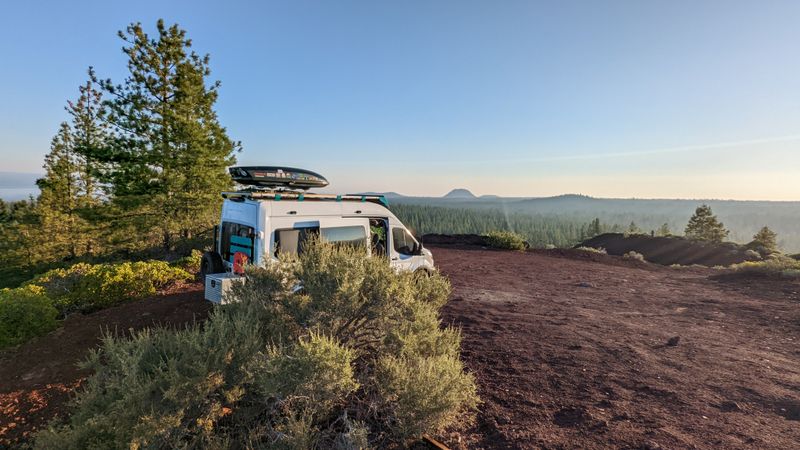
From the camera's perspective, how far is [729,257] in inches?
909

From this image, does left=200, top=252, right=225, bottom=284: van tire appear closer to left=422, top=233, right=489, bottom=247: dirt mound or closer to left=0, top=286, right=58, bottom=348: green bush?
left=0, top=286, right=58, bottom=348: green bush

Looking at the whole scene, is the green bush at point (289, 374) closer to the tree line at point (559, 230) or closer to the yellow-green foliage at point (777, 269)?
the yellow-green foliage at point (777, 269)

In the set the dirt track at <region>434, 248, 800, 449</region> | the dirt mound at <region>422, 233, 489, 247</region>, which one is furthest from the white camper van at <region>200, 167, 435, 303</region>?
the dirt mound at <region>422, 233, 489, 247</region>

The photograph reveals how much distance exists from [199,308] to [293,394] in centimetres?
478

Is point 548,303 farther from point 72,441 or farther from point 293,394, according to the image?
point 72,441

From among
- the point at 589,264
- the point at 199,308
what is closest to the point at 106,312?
the point at 199,308

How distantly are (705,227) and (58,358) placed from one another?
2166 inches

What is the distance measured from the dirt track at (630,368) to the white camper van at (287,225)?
2.13m

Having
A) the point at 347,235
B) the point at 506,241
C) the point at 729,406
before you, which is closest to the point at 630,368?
the point at 729,406

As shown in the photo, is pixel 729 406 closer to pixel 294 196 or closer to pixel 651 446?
pixel 651 446

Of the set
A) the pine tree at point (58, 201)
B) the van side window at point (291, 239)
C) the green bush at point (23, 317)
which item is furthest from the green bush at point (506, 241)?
the pine tree at point (58, 201)

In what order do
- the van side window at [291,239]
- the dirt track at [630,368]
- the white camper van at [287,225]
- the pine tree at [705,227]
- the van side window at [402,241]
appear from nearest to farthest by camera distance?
the dirt track at [630,368]
the white camper van at [287,225]
the van side window at [291,239]
the van side window at [402,241]
the pine tree at [705,227]

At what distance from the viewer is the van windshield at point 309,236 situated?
19.2 feet

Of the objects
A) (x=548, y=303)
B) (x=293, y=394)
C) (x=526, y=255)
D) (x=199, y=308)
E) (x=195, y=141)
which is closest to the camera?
(x=293, y=394)
